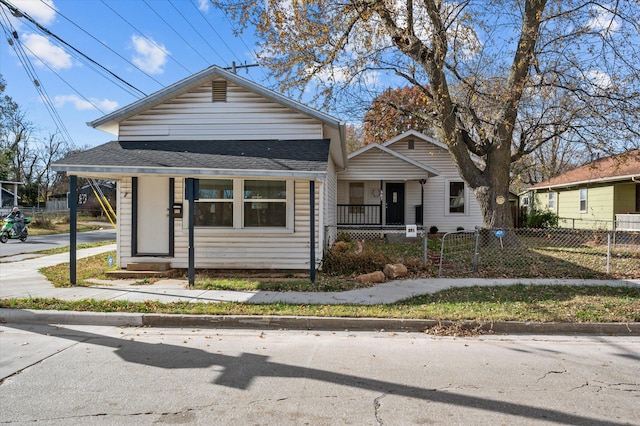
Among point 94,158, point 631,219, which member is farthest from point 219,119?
point 631,219

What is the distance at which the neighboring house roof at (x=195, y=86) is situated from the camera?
1093cm

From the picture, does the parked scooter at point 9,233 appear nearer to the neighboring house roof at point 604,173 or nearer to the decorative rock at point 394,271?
the decorative rock at point 394,271

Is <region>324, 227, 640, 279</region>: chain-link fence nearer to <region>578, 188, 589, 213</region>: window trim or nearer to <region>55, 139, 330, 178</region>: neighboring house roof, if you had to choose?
<region>55, 139, 330, 178</region>: neighboring house roof

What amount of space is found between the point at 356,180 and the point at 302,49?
681 cm

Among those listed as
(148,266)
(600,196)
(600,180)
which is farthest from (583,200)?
(148,266)

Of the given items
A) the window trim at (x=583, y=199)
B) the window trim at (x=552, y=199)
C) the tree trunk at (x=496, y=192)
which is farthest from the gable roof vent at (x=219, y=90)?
the window trim at (x=552, y=199)

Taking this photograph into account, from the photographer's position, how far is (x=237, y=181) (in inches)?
426

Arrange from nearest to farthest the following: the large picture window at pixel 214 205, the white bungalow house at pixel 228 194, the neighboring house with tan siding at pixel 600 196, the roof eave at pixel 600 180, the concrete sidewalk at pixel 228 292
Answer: the concrete sidewalk at pixel 228 292
the white bungalow house at pixel 228 194
the large picture window at pixel 214 205
the roof eave at pixel 600 180
the neighboring house with tan siding at pixel 600 196

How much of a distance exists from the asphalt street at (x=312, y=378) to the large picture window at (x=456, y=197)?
50.1ft

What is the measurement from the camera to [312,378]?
465 centimetres

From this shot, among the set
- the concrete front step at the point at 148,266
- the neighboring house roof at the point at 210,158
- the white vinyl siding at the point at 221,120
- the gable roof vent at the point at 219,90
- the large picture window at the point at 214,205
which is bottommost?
the concrete front step at the point at 148,266

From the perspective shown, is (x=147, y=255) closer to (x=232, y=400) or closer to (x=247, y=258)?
(x=247, y=258)

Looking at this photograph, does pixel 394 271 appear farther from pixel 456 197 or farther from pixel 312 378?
pixel 456 197

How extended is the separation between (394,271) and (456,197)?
12.2 metres
